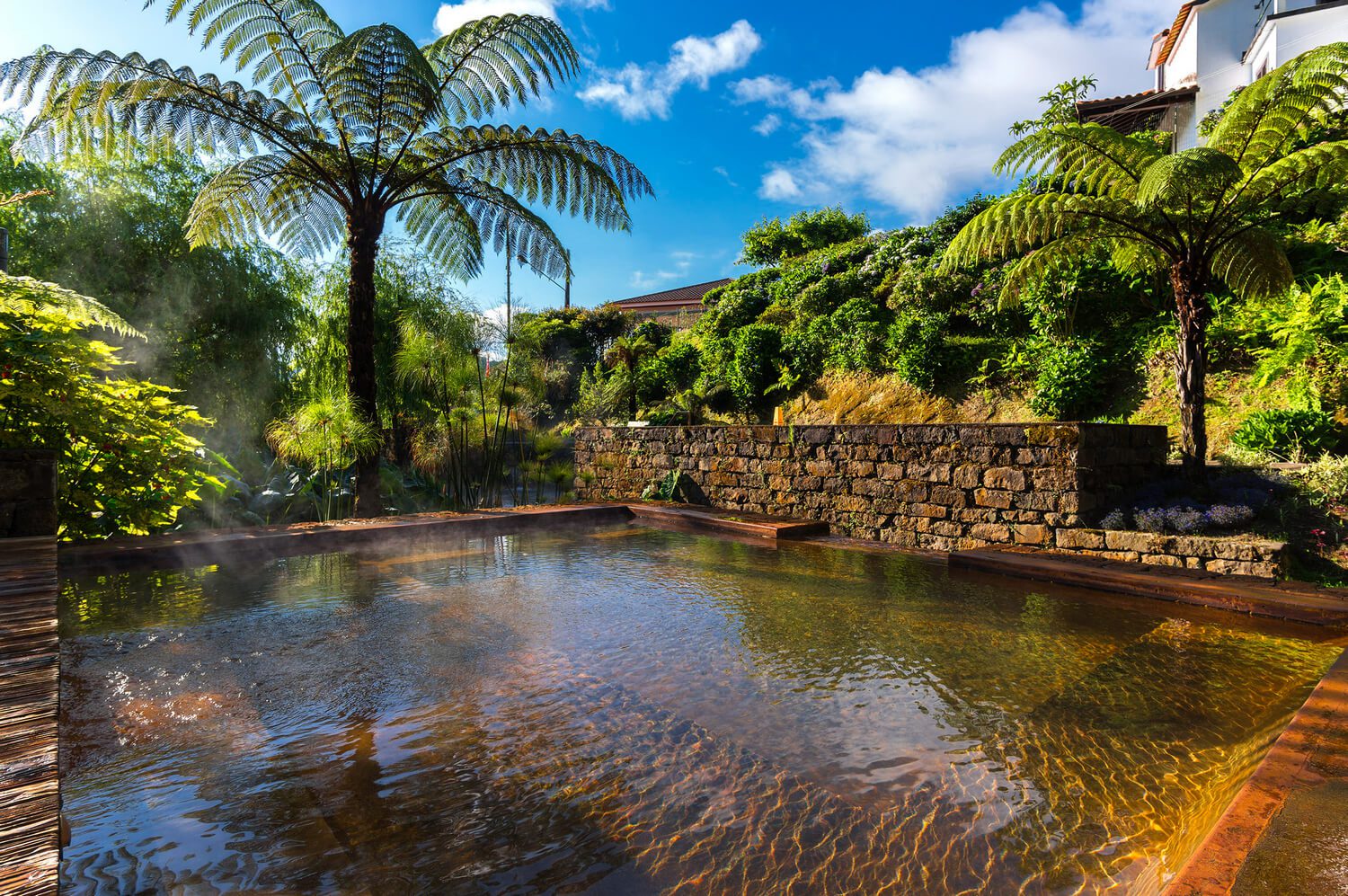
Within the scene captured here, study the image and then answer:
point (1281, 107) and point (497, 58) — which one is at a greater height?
point (497, 58)

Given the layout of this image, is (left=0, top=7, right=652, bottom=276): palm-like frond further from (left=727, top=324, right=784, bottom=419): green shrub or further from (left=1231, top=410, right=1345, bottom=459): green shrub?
(left=1231, top=410, right=1345, bottom=459): green shrub

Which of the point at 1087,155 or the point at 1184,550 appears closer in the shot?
the point at 1184,550

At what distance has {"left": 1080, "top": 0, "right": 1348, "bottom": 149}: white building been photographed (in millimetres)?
13562

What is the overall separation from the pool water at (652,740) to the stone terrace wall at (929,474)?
134 centimetres

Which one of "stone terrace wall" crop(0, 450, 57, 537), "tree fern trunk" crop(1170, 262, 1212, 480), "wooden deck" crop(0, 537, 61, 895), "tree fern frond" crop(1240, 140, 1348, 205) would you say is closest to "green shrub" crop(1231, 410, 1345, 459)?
"tree fern trunk" crop(1170, 262, 1212, 480)

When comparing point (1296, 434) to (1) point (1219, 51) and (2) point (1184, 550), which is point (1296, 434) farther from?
(1) point (1219, 51)

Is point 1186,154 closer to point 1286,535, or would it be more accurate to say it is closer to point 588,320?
point 1286,535

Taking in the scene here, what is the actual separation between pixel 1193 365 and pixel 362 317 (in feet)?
25.2

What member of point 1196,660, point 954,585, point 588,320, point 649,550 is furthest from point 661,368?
point 1196,660

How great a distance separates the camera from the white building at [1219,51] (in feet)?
44.5

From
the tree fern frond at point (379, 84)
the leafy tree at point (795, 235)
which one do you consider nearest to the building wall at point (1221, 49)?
the leafy tree at point (795, 235)

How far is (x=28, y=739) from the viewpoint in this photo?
3.90 feet

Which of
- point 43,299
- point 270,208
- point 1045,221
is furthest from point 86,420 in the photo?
point 1045,221

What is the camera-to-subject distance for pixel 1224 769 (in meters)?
2.10
